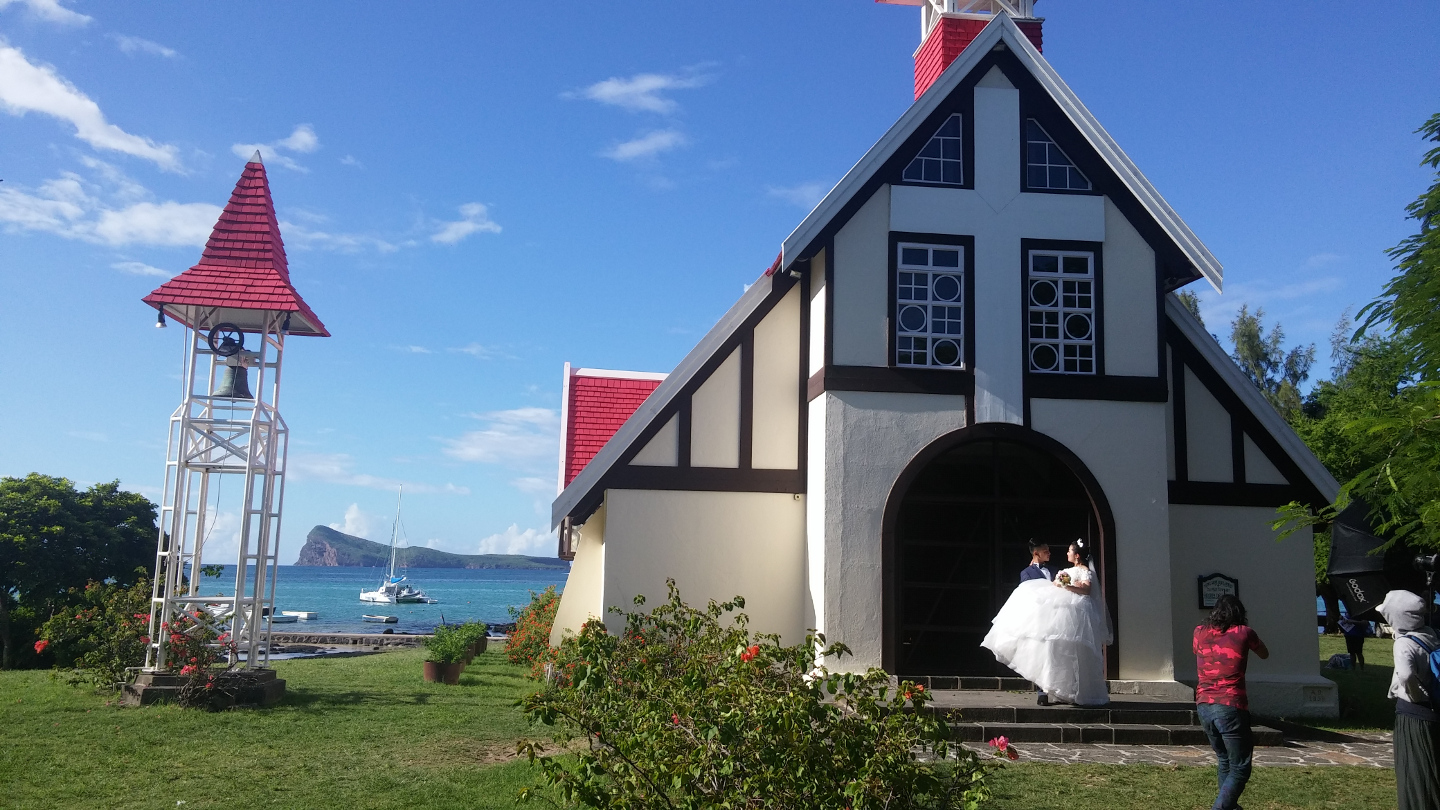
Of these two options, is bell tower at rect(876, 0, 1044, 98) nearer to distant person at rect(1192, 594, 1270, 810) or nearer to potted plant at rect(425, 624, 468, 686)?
distant person at rect(1192, 594, 1270, 810)

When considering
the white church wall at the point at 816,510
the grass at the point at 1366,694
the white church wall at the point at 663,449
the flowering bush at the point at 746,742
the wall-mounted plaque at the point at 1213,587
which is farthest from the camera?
the wall-mounted plaque at the point at 1213,587

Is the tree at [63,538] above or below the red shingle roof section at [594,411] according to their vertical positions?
below

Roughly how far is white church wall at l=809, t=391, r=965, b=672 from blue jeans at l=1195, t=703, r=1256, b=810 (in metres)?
4.99

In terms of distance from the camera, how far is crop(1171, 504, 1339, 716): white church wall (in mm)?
13352

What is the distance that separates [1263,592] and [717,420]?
7538mm

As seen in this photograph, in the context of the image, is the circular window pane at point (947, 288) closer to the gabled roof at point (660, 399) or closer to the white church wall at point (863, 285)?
the white church wall at point (863, 285)

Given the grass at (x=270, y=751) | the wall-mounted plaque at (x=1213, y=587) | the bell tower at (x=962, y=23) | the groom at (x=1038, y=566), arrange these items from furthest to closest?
the bell tower at (x=962, y=23) → the wall-mounted plaque at (x=1213, y=587) → the groom at (x=1038, y=566) → the grass at (x=270, y=751)

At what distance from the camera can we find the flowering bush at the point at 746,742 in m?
5.12

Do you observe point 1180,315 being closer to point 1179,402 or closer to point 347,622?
point 1179,402

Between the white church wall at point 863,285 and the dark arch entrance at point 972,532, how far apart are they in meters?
1.52

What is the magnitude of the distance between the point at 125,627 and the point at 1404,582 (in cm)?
1467

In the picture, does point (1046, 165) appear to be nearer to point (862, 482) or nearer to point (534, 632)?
point (862, 482)

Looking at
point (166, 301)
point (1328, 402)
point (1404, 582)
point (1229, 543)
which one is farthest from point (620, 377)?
point (1328, 402)

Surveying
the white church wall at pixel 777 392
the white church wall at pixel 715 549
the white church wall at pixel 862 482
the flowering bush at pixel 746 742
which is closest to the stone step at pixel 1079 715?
the white church wall at pixel 862 482
